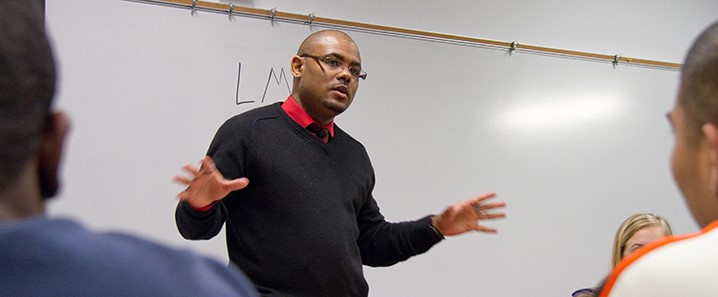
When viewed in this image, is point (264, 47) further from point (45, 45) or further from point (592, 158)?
point (45, 45)

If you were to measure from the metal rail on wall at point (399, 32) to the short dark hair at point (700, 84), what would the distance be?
74.8 inches

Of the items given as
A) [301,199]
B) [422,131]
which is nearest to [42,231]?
[301,199]

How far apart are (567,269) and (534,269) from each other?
0.19m

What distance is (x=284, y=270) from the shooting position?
1488mm

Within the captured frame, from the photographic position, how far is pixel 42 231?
43 cm

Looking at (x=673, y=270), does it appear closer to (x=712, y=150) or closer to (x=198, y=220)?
(x=712, y=150)

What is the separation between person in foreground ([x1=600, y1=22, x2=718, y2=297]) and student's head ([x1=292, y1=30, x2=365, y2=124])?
1079 mm

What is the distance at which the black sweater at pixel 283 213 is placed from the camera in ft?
4.89

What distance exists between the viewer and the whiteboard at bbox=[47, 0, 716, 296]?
7.13 feet

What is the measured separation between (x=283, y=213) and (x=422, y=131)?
1.27 meters

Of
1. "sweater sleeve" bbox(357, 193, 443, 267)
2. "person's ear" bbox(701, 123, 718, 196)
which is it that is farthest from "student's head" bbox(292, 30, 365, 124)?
"person's ear" bbox(701, 123, 718, 196)

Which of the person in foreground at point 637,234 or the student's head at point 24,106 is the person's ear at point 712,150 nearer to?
the student's head at point 24,106

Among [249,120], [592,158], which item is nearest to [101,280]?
[249,120]

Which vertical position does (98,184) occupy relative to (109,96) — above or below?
below
